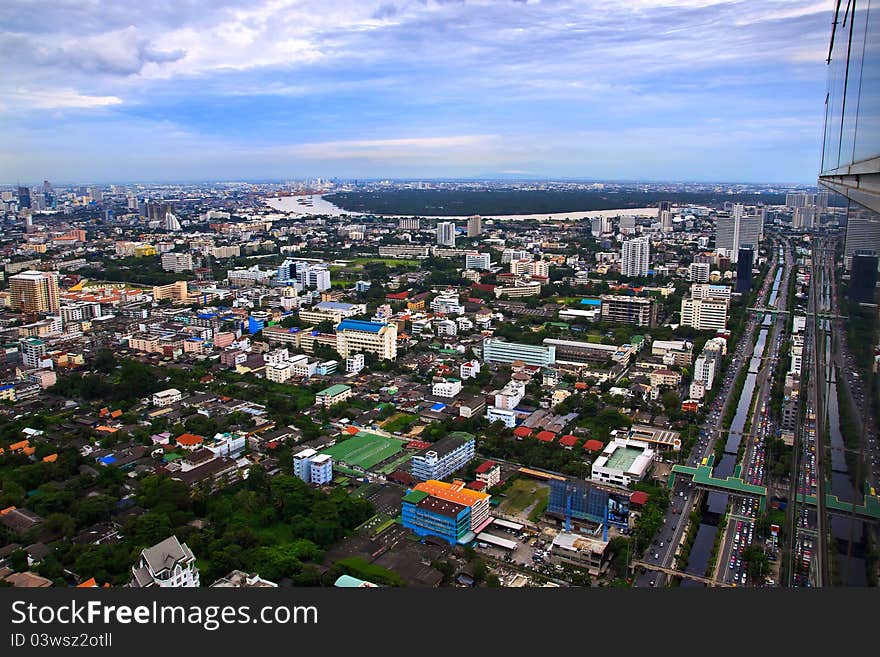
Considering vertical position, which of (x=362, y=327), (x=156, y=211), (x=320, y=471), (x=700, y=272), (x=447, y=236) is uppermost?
(x=156, y=211)

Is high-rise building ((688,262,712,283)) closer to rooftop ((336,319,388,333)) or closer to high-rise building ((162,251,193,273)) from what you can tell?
rooftop ((336,319,388,333))

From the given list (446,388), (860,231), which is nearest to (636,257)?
(446,388)

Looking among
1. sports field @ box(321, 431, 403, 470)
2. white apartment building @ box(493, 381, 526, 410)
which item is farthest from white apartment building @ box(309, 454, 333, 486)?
white apartment building @ box(493, 381, 526, 410)

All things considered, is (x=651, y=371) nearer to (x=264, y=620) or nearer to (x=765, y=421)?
(x=765, y=421)

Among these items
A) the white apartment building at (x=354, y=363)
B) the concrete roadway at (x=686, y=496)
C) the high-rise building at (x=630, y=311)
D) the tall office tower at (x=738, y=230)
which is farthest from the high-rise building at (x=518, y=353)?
the tall office tower at (x=738, y=230)

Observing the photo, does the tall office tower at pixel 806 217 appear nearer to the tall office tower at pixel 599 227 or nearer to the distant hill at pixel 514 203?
the tall office tower at pixel 599 227

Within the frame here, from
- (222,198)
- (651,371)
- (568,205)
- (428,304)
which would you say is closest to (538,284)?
(428,304)

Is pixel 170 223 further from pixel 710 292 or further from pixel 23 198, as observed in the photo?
pixel 710 292
